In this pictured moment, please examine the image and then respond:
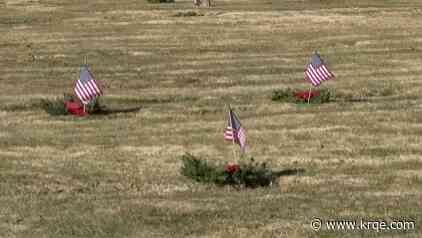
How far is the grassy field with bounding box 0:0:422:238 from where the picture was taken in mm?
14008

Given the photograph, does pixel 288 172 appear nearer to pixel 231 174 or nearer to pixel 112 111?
pixel 231 174

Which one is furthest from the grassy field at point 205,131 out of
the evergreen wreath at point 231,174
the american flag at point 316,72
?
the american flag at point 316,72

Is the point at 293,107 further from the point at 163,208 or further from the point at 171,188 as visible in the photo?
the point at 163,208

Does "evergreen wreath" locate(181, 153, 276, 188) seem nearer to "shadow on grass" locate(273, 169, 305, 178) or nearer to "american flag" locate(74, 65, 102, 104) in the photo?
"shadow on grass" locate(273, 169, 305, 178)

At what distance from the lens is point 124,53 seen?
42.2m

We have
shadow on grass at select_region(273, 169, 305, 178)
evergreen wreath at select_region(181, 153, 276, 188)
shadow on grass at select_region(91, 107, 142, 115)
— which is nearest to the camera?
evergreen wreath at select_region(181, 153, 276, 188)

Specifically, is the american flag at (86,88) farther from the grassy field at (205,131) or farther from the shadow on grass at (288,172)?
the shadow on grass at (288,172)

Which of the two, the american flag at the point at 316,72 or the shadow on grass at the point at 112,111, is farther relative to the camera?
the shadow on grass at the point at 112,111

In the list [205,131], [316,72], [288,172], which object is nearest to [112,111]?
[205,131]

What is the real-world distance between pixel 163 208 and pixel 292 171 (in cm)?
467

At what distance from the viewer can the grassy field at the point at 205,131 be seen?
14008mm

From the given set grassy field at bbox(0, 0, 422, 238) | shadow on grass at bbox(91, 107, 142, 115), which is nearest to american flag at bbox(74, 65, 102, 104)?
grassy field at bbox(0, 0, 422, 238)

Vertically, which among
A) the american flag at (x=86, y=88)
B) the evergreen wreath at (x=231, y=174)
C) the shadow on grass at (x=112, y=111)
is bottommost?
the shadow on grass at (x=112, y=111)

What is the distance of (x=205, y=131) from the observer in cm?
2322
